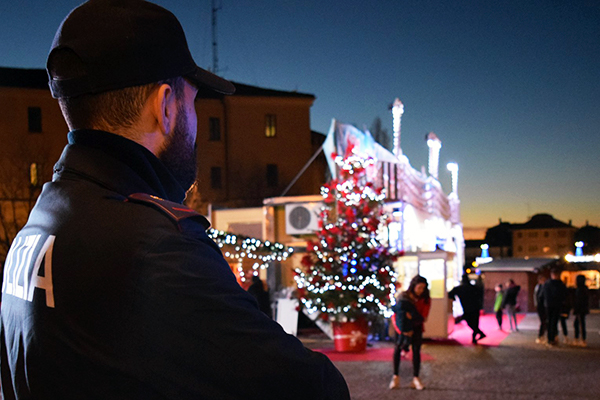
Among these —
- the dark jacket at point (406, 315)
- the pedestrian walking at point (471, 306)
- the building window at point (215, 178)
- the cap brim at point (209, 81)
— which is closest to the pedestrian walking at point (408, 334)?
the dark jacket at point (406, 315)

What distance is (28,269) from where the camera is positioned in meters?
1.13

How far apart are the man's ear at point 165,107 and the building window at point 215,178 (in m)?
37.8

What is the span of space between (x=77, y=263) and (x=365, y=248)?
590 inches

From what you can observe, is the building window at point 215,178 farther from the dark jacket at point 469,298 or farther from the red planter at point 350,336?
the red planter at point 350,336

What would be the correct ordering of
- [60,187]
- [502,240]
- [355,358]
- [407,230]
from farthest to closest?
→ [502,240], [407,230], [355,358], [60,187]

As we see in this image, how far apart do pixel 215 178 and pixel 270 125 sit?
14.7 ft

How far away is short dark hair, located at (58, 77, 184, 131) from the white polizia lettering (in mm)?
225

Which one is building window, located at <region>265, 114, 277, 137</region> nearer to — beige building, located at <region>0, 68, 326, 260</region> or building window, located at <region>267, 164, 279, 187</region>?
beige building, located at <region>0, 68, 326, 260</region>

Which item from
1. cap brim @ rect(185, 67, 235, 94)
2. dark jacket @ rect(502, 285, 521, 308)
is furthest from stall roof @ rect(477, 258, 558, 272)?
cap brim @ rect(185, 67, 235, 94)

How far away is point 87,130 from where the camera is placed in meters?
1.18

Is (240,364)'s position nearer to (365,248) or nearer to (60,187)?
(60,187)

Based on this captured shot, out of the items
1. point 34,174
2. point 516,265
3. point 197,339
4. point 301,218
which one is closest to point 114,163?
point 197,339

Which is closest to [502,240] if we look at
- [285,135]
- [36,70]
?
[285,135]

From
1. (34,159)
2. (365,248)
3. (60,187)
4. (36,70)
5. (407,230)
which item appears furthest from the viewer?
(36,70)
